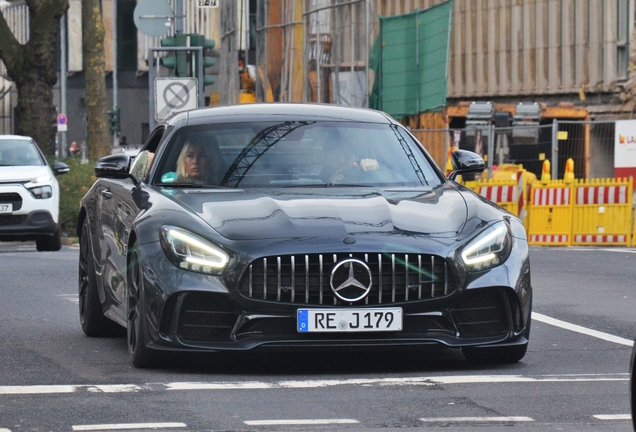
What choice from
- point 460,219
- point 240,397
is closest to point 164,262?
point 240,397

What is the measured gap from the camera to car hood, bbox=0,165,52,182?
71.1 ft

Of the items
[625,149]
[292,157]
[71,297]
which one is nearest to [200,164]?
[292,157]

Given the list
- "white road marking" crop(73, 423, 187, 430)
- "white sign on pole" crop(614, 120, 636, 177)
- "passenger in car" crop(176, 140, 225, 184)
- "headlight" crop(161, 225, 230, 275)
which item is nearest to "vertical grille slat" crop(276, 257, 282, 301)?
"headlight" crop(161, 225, 230, 275)

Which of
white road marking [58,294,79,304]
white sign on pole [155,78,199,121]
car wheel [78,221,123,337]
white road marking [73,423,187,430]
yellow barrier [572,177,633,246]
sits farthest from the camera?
yellow barrier [572,177,633,246]

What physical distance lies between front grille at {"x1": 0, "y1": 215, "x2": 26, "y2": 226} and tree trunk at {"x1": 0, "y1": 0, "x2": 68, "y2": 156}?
8217mm

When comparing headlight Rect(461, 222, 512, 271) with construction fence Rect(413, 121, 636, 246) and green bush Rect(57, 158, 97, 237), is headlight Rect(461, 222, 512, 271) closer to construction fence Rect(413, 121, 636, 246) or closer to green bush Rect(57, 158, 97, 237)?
construction fence Rect(413, 121, 636, 246)

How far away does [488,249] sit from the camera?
789 cm

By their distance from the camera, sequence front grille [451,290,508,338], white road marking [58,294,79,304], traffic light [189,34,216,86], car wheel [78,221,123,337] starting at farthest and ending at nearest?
traffic light [189,34,216,86] < white road marking [58,294,79,304] < car wheel [78,221,123,337] < front grille [451,290,508,338]

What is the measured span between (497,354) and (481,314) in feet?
1.22

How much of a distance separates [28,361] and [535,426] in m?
3.26

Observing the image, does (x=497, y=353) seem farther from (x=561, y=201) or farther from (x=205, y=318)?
(x=561, y=201)

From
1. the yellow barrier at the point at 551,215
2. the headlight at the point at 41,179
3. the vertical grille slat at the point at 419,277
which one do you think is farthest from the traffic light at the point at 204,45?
the vertical grille slat at the point at 419,277

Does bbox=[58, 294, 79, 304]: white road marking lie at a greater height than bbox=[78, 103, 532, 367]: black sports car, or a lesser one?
lesser

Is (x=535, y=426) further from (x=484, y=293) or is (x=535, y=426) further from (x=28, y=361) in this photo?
(x=28, y=361)
